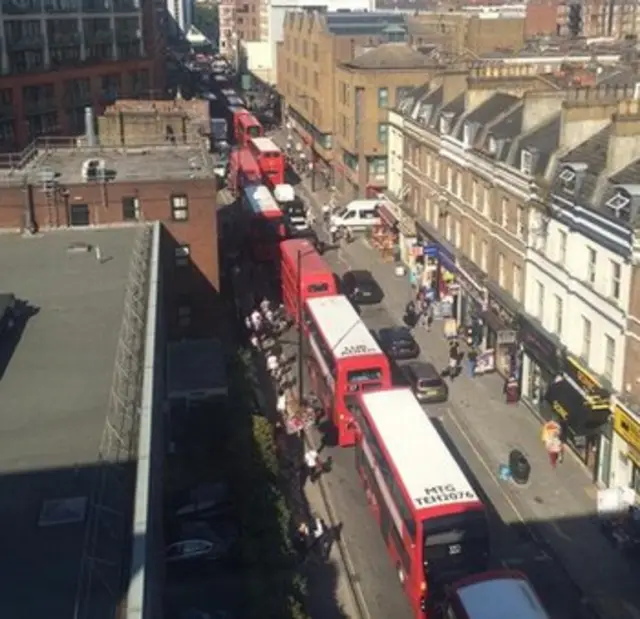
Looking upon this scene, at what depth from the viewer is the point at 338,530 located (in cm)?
2975

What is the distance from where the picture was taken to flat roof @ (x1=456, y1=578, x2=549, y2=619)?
69.5ft

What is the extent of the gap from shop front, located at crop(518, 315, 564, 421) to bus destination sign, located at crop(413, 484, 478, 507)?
11793 millimetres

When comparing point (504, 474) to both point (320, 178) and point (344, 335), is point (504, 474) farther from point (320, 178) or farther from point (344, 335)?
point (320, 178)

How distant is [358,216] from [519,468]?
36.0 metres

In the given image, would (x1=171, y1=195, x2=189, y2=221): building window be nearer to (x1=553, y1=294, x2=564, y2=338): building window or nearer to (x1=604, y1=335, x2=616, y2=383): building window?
(x1=553, y1=294, x2=564, y2=338): building window

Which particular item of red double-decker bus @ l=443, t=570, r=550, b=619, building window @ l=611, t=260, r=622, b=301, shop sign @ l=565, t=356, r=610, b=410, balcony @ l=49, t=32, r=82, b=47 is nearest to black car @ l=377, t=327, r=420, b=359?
shop sign @ l=565, t=356, r=610, b=410

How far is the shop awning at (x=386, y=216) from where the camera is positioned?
61366 mm

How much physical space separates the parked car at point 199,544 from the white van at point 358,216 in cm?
4001

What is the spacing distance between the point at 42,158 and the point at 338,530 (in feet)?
87.6

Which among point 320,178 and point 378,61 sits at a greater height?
point 378,61

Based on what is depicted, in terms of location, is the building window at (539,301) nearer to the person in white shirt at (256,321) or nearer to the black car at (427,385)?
the black car at (427,385)

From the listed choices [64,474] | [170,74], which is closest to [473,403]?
[64,474]

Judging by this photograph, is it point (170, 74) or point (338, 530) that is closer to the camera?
point (338, 530)

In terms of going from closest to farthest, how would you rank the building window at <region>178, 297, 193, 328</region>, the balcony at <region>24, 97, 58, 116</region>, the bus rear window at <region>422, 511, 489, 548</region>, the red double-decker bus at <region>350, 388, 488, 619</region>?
the bus rear window at <region>422, 511, 489, 548</region>
the red double-decker bus at <region>350, 388, 488, 619</region>
the building window at <region>178, 297, 193, 328</region>
the balcony at <region>24, 97, 58, 116</region>
